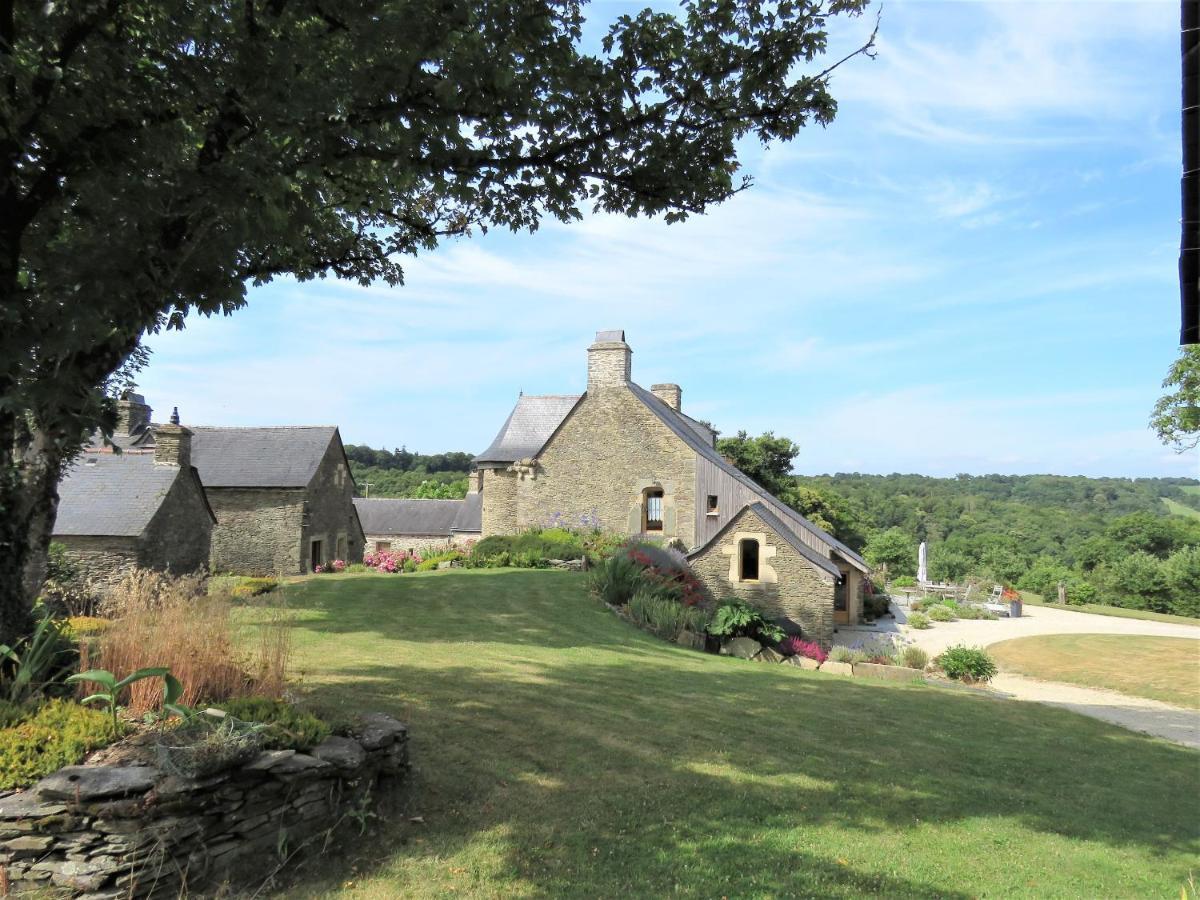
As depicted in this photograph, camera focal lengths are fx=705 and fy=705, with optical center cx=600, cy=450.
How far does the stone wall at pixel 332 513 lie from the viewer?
25016 millimetres

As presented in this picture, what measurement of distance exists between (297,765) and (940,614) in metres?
27.1

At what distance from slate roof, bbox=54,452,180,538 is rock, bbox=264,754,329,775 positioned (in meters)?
15.9

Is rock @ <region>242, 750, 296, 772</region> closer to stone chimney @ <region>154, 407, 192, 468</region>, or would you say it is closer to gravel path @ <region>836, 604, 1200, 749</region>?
gravel path @ <region>836, 604, 1200, 749</region>

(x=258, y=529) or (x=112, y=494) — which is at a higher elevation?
(x=112, y=494)

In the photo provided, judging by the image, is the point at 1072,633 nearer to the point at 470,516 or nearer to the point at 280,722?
the point at 280,722

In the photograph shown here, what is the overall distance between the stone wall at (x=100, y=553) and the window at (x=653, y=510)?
15.9 meters

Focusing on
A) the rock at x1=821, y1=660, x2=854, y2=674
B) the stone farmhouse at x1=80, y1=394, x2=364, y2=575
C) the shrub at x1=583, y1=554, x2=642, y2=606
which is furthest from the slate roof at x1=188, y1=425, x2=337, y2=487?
the rock at x1=821, y1=660, x2=854, y2=674

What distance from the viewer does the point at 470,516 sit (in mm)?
38875

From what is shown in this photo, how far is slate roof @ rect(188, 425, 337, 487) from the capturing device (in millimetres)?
25047

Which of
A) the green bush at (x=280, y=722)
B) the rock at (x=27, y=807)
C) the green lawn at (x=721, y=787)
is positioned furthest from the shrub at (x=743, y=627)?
the rock at (x=27, y=807)

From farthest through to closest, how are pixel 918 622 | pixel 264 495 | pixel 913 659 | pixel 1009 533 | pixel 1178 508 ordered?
pixel 1178 508 < pixel 1009 533 < pixel 264 495 < pixel 918 622 < pixel 913 659

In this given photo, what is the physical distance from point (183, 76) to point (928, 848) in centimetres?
731

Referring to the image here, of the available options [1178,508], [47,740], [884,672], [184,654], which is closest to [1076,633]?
[884,672]

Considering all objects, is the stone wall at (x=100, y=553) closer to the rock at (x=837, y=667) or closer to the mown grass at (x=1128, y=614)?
the rock at (x=837, y=667)
